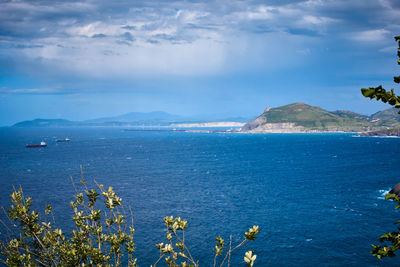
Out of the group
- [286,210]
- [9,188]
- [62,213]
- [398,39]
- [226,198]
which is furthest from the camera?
[9,188]

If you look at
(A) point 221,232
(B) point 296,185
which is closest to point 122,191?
(A) point 221,232

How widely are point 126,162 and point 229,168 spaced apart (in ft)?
197

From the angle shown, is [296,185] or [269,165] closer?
[296,185]

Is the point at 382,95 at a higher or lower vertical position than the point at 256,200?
higher

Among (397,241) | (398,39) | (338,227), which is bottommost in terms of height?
(338,227)

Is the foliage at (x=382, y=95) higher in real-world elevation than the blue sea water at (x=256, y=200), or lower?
higher

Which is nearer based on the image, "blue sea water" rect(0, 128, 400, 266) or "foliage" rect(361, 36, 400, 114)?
"foliage" rect(361, 36, 400, 114)

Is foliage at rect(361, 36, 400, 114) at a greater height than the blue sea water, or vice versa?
foliage at rect(361, 36, 400, 114)

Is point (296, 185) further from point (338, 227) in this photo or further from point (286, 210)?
point (338, 227)

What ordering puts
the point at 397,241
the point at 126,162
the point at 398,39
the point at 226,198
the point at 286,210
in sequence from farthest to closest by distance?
1. the point at 126,162
2. the point at 226,198
3. the point at 286,210
4. the point at 397,241
5. the point at 398,39

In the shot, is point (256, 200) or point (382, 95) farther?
point (256, 200)

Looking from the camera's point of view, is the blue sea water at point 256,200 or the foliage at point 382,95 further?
the blue sea water at point 256,200

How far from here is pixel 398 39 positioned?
11.6m

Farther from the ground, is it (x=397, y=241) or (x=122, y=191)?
(x=397, y=241)
